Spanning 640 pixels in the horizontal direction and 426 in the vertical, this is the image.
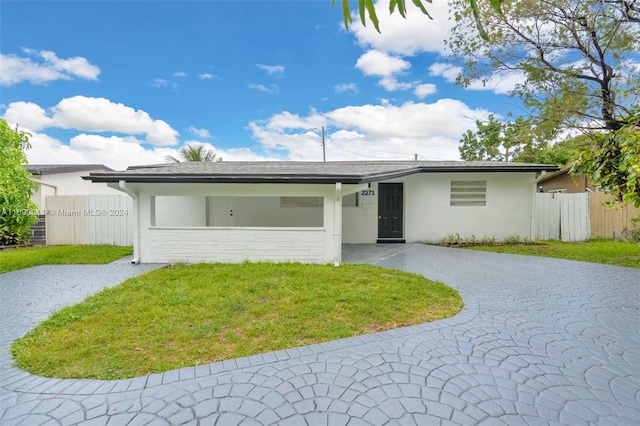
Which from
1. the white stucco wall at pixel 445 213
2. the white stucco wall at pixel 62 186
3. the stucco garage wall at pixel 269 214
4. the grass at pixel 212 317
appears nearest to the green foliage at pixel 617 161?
the white stucco wall at pixel 445 213

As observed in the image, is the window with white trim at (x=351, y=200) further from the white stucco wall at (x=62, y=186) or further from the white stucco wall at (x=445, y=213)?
the white stucco wall at (x=62, y=186)

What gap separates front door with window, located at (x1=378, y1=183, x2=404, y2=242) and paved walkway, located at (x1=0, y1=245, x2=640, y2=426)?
681cm

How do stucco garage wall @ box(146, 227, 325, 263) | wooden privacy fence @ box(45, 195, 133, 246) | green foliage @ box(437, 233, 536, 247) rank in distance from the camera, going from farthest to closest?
green foliage @ box(437, 233, 536, 247)
wooden privacy fence @ box(45, 195, 133, 246)
stucco garage wall @ box(146, 227, 325, 263)

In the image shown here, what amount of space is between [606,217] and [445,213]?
616 centimetres

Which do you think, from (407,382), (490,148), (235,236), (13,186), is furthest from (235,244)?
(490,148)

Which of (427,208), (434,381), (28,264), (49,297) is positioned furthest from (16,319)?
(427,208)

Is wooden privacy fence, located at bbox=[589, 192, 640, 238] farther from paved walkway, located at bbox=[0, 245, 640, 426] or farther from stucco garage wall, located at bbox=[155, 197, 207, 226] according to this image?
stucco garage wall, located at bbox=[155, 197, 207, 226]

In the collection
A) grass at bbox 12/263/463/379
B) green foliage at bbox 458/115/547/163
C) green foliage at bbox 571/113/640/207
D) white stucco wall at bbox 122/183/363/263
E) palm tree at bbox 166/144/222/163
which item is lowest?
grass at bbox 12/263/463/379

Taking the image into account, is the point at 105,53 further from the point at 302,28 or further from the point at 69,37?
the point at 302,28

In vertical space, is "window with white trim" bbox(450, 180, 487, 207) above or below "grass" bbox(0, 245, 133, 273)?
above

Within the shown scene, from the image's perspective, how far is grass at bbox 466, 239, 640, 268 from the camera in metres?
7.91

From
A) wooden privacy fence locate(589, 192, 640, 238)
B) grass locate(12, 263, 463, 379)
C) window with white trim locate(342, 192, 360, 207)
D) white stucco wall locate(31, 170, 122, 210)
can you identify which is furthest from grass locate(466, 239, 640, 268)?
white stucco wall locate(31, 170, 122, 210)

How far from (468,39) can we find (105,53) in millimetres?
12389

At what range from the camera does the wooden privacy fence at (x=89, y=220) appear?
34.3 ft
